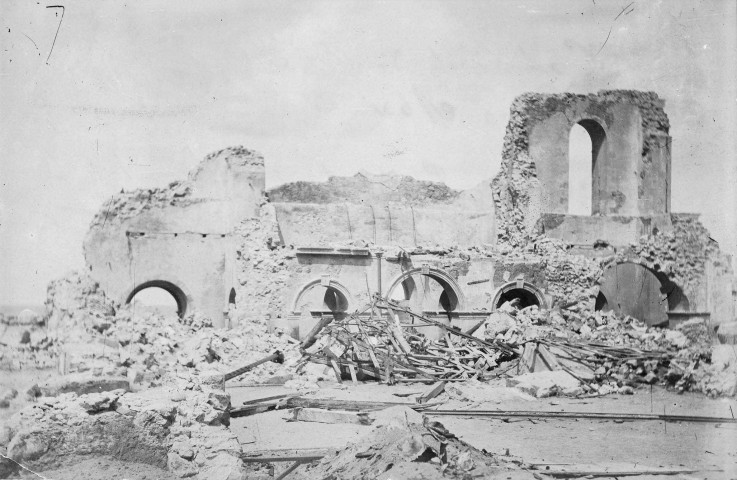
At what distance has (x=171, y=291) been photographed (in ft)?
81.1

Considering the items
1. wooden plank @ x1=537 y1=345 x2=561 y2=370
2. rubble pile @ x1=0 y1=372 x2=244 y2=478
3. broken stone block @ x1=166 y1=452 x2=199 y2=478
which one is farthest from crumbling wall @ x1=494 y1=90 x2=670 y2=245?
broken stone block @ x1=166 y1=452 x2=199 y2=478

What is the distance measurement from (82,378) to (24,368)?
4.27 m

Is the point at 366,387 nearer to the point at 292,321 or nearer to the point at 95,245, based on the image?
the point at 292,321

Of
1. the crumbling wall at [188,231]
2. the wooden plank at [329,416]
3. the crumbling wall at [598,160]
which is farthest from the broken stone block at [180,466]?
the crumbling wall at [598,160]

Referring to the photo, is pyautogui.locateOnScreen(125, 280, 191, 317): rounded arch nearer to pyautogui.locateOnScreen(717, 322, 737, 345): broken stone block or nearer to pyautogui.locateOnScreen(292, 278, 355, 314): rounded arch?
pyautogui.locateOnScreen(292, 278, 355, 314): rounded arch

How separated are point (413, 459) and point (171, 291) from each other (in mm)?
18762

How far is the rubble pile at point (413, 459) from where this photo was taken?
22.6ft

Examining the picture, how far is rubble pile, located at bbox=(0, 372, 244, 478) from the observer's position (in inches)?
293

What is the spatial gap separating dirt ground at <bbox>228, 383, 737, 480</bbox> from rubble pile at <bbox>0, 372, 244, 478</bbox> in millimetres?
1369

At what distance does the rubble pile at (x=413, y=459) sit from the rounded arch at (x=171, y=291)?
1679 cm

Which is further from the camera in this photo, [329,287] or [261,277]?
[329,287]

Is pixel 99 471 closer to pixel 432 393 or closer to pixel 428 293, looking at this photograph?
pixel 432 393

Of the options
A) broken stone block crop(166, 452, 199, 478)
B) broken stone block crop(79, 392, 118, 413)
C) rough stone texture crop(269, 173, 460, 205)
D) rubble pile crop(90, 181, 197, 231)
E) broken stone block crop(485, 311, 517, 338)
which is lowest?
broken stone block crop(166, 452, 199, 478)

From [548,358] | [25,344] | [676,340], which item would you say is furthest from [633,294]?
[25,344]
